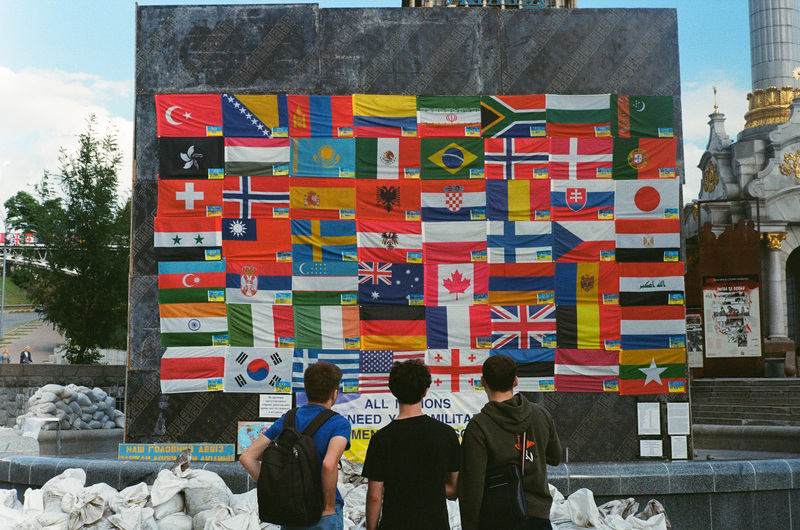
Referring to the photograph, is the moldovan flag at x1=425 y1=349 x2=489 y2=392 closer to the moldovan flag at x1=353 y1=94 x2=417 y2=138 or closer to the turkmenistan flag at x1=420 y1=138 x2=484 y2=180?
the turkmenistan flag at x1=420 y1=138 x2=484 y2=180

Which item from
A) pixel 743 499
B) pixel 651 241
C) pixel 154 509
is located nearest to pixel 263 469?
pixel 154 509

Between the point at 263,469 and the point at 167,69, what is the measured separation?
7342 mm

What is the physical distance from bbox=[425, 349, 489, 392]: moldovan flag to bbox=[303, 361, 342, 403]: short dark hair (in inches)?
212

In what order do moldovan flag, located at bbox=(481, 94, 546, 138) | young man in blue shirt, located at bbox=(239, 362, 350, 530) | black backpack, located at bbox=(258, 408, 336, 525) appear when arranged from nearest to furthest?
black backpack, located at bbox=(258, 408, 336, 525) → young man in blue shirt, located at bbox=(239, 362, 350, 530) → moldovan flag, located at bbox=(481, 94, 546, 138)

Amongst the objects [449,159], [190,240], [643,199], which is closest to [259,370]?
[190,240]

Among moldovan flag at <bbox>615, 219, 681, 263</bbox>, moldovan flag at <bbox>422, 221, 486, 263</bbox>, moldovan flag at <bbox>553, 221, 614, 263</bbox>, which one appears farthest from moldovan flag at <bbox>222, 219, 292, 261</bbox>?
moldovan flag at <bbox>615, 219, 681, 263</bbox>

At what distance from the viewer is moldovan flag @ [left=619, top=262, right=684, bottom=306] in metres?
10.4

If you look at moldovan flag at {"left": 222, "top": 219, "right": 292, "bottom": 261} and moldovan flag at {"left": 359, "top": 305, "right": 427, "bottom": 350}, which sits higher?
moldovan flag at {"left": 222, "top": 219, "right": 292, "bottom": 261}

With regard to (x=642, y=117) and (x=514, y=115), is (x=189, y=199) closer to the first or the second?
(x=514, y=115)

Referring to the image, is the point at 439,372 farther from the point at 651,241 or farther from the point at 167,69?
the point at 167,69

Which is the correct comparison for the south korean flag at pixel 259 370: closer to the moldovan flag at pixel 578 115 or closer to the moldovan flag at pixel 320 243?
the moldovan flag at pixel 320 243

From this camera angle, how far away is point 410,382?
474cm

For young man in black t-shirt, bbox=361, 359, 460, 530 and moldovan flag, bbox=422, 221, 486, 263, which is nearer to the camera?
young man in black t-shirt, bbox=361, 359, 460, 530

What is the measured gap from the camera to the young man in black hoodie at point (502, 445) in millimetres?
4777
